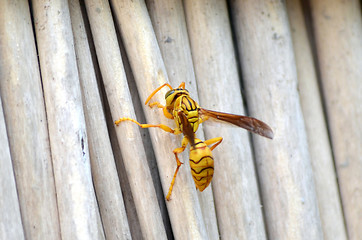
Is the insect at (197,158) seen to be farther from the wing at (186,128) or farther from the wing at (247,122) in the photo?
the wing at (247,122)

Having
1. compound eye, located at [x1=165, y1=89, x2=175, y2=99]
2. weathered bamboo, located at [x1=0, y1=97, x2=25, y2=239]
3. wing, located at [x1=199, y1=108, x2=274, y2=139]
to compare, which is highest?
compound eye, located at [x1=165, y1=89, x2=175, y2=99]

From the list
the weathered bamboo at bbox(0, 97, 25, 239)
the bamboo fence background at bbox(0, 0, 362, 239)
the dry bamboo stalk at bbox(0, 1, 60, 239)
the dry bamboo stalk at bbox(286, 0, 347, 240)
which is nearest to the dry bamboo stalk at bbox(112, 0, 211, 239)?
the bamboo fence background at bbox(0, 0, 362, 239)

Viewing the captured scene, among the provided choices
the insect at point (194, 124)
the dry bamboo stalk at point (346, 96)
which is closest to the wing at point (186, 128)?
the insect at point (194, 124)

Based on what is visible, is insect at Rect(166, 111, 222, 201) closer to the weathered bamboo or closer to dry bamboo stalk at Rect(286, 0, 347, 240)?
the weathered bamboo

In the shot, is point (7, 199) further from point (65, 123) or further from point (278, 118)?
point (278, 118)

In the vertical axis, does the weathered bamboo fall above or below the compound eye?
below

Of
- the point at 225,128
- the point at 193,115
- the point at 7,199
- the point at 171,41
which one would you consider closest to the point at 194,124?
the point at 193,115

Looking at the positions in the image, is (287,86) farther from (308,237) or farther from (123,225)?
(123,225)

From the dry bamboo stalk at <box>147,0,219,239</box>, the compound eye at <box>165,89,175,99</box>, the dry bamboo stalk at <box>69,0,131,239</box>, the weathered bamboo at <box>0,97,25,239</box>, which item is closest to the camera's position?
the weathered bamboo at <box>0,97,25,239</box>
